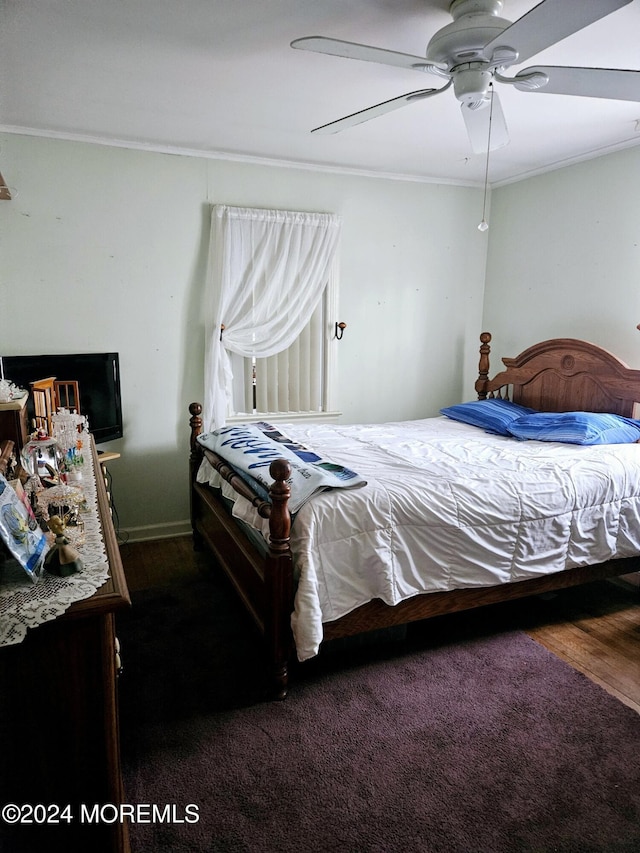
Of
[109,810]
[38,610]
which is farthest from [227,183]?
[109,810]

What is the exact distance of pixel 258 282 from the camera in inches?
155

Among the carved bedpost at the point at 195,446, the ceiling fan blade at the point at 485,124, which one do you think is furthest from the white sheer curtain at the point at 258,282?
the ceiling fan blade at the point at 485,124

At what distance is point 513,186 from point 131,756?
438cm

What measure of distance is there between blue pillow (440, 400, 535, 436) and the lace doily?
2.85 m

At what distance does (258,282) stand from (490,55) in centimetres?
232

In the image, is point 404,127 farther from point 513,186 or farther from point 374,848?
point 374,848

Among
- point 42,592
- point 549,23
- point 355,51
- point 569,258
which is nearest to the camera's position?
point 42,592

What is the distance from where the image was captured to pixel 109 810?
128 cm

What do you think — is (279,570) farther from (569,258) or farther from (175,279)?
(569,258)

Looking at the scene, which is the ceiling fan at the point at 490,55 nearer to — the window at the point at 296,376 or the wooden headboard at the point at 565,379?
the wooden headboard at the point at 565,379

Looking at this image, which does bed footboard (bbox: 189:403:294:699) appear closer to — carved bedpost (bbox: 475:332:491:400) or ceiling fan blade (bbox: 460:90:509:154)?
ceiling fan blade (bbox: 460:90:509:154)

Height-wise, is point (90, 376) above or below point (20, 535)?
above

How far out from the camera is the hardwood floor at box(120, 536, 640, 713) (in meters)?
2.46

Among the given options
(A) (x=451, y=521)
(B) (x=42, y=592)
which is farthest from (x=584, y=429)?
(B) (x=42, y=592)
